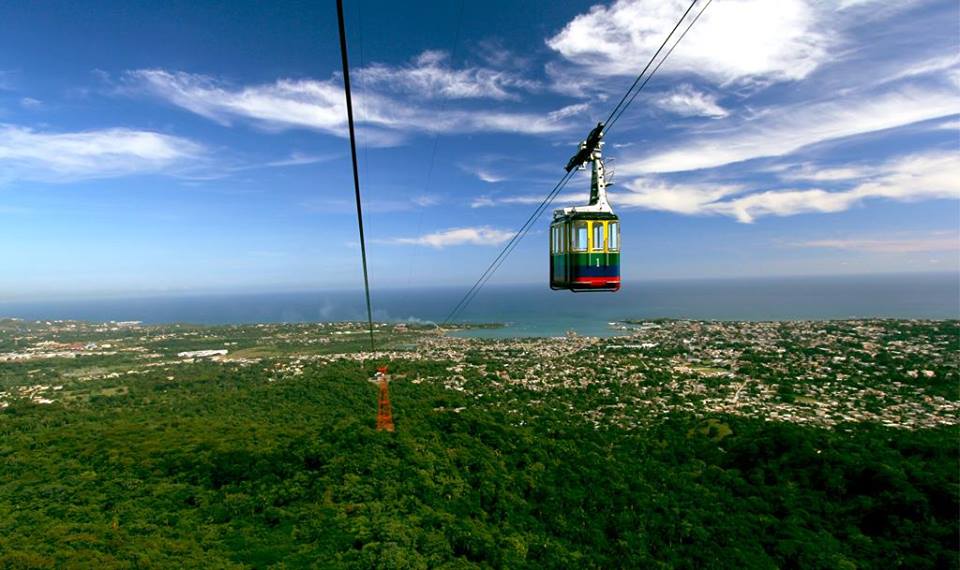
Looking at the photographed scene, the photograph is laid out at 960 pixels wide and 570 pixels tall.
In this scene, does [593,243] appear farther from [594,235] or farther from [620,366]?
[620,366]

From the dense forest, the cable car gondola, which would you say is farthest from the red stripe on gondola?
the dense forest

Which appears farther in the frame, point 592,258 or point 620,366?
point 620,366

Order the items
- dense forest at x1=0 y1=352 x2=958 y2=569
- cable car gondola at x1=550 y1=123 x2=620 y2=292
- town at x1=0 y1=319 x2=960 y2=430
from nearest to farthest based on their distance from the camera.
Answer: cable car gondola at x1=550 y1=123 x2=620 y2=292 < dense forest at x1=0 y1=352 x2=958 y2=569 < town at x1=0 y1=319 x2=960 y2=430

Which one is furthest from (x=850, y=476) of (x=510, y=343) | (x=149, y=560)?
(x=510, y=343)

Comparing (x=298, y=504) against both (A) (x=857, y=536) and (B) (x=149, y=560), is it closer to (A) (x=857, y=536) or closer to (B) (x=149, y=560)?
(B) (x=149, y=560)

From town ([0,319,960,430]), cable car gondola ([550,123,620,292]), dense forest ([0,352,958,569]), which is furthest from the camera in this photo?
town ([0,319,960,430])

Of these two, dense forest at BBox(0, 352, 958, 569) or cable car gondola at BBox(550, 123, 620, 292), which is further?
dense forest at BBox(0, 352, 958, 569)

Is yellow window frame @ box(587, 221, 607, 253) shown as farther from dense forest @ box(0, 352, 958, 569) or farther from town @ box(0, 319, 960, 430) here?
town @ box(0, 319, 960, 430)

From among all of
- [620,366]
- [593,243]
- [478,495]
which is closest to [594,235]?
[593,243]

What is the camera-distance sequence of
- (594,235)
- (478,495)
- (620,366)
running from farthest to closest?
(620,366)
(478,495)
(594,235)
